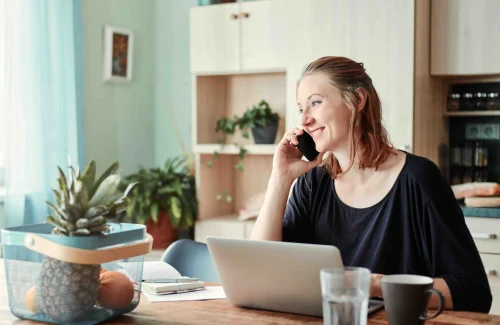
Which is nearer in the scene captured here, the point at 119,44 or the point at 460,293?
the point at 460,293

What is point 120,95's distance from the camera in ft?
14.5

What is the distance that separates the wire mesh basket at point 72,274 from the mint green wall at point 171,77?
2.95m

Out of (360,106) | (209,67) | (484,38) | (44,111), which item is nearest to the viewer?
(360,106)

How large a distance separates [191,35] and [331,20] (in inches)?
33.4

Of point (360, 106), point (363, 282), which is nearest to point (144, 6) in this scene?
point (360, 106)

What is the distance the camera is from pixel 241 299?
5.46 feet

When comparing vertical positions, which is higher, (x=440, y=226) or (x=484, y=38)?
(x=484, y=38)

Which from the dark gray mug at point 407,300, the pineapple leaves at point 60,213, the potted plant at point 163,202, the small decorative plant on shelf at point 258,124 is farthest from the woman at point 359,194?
the potted plant at point 163,202

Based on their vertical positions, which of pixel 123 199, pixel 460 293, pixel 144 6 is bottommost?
pixel 460 293

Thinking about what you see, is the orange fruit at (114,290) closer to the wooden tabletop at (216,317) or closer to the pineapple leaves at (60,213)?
the wooden tabletop at (216,317)

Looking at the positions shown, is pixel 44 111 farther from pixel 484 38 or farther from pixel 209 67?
pixel 484 38

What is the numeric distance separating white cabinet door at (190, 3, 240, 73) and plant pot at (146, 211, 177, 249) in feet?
2.74

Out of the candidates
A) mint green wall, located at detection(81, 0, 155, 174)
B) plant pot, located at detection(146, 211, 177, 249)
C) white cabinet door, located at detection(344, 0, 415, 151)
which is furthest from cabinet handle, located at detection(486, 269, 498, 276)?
mint green wall, located at detection(81, 0, 155, 174)

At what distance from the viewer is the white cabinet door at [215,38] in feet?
13.2
